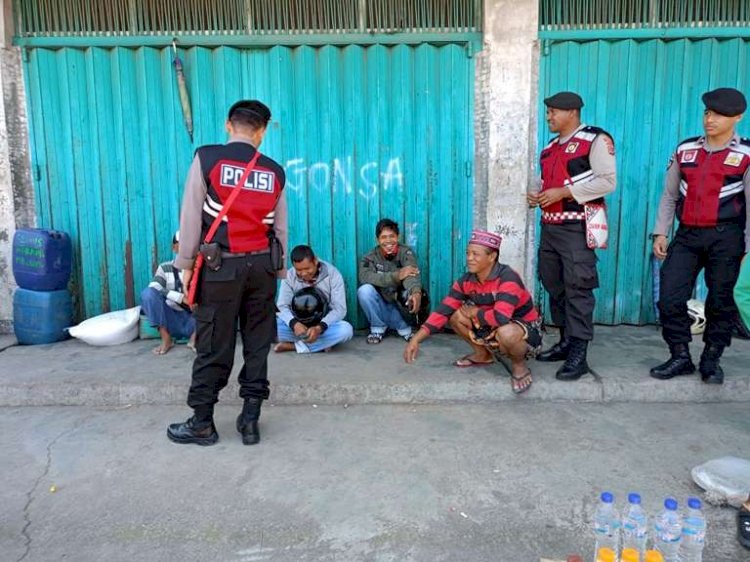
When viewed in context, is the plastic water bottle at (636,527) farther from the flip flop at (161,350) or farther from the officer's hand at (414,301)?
the flip flop at (161,350)

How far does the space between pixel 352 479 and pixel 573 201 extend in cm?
225

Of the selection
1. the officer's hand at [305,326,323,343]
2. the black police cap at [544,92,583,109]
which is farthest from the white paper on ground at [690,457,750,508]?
the officer's hand at [305,326,323,343]

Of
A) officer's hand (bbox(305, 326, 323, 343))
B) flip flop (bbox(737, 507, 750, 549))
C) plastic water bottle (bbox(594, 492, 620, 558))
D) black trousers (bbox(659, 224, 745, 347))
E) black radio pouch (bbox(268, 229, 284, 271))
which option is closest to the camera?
plastic water bottle (bbox(594, 492, 620, 558))

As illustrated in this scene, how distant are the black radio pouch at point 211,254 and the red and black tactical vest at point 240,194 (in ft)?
0.20

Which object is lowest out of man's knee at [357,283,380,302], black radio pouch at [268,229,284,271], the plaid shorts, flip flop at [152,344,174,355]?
flip flop at [152,344,174,355]

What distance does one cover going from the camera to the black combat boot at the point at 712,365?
4.06 m

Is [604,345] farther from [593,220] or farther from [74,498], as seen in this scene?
[74,498]

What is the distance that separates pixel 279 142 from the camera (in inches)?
207

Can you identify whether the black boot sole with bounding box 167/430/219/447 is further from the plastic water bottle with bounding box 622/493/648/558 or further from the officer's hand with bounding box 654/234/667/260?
the officer's hand with bounding box 654/234/667/260

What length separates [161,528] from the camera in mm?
2713

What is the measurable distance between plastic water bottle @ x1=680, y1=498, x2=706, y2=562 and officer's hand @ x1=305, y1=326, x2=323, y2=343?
2.84 meters

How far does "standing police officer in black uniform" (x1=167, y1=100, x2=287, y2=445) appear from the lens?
10.4ft

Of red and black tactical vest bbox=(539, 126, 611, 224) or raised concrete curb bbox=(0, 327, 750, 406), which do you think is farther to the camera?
raised concrete curb bbox=(0, 327, 750, 406)

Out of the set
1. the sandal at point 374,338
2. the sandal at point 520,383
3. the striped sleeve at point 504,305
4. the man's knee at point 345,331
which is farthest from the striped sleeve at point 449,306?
the sandal at point 374,338
